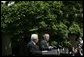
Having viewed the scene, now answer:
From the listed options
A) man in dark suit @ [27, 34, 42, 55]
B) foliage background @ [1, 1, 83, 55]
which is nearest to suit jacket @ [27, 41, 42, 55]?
man in dark suit @ [27, 34, 42, 55]

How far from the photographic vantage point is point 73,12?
4613 mm

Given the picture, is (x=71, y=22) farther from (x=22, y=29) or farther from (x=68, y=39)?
(x=22, y=29)

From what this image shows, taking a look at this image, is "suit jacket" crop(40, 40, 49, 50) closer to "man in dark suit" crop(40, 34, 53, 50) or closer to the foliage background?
"man in dark suit" crop(40, 34, 53, 50)

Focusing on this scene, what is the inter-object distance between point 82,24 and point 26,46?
1138mm

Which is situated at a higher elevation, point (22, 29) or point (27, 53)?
point (22, 29)

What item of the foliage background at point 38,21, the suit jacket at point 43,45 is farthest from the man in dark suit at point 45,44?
the foliage background at point 38,21

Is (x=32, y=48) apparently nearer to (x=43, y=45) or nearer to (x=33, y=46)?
(x=33, y=46)

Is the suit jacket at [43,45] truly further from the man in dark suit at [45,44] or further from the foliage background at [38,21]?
the foliage background at [38,21]

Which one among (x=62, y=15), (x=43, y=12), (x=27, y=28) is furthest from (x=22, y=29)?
(x=62, y=15)

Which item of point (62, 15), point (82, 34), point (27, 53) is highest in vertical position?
point (62, 15)

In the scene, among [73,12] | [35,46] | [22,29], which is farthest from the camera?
[73,12]

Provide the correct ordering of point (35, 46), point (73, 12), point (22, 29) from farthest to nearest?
point (73, 12) → point (22, 29) → point (35, 46)

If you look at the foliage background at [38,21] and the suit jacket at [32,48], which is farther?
the foliage background at [38,21]

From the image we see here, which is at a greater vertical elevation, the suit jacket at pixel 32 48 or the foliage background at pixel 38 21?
the foliage background at pixel 38 21
